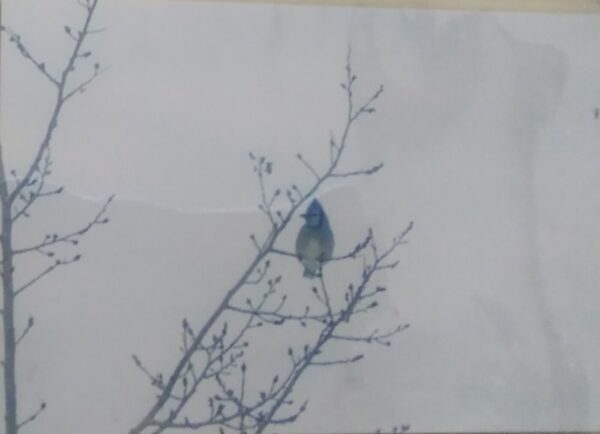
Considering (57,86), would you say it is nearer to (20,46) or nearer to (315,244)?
(20,46)

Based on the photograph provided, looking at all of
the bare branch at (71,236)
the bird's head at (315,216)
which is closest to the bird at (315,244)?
the bird's head at (315,216)

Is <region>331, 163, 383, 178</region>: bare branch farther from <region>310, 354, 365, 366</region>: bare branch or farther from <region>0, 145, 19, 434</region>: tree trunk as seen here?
<region>0, 145, 19, 434</region>: tree trunk

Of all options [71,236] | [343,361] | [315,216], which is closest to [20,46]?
[71,236]

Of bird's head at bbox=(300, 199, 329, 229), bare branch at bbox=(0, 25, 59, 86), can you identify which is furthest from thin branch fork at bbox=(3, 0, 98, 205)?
bird's head at bbox=(300, 199, 329, 229)

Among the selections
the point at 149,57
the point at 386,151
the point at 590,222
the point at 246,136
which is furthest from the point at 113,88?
→ the point at 590,222

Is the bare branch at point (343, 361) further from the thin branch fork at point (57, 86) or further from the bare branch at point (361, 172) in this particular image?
the thin branch fork at point (57, 86)

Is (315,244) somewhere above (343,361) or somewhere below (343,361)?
above

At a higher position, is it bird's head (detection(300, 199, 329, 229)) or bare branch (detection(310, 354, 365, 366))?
bird's head (detection(300, 199, 329, 229))

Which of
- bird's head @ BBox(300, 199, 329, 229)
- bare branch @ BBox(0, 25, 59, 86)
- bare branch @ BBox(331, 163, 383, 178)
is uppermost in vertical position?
bare branch @ BBox(0, 25, 59, 86)
